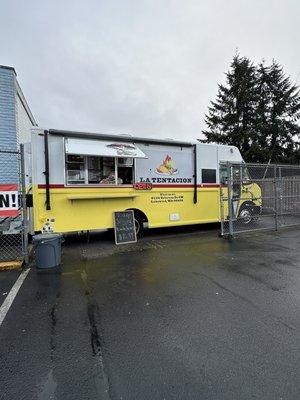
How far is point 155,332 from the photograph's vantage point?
3877 mm

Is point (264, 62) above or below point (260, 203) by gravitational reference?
above

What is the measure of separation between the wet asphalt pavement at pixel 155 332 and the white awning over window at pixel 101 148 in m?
3.12

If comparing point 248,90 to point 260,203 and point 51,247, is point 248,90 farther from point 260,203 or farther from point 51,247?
point 51,247

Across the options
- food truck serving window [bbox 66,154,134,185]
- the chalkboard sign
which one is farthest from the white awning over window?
the chalkboard sign

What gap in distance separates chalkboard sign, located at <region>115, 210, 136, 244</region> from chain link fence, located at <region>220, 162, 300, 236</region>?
133 inches

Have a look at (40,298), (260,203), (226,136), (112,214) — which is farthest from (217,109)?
(40,298)

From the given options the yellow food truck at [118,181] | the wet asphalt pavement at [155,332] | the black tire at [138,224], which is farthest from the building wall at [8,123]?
the wet asphalt pavement at [155,332]

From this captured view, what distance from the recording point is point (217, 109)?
32.7m

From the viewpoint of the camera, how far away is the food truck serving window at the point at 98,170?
9.09 metres

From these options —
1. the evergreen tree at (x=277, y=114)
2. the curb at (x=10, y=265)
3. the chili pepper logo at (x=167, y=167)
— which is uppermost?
the evergreen tree at (x=277, y=114)

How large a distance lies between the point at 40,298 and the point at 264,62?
116 ft

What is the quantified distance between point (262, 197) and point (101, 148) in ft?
19.4

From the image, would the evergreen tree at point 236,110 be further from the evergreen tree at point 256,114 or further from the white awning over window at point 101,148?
the white awning over window at point 101,148

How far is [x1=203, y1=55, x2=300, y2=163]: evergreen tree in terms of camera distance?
31.0 m
